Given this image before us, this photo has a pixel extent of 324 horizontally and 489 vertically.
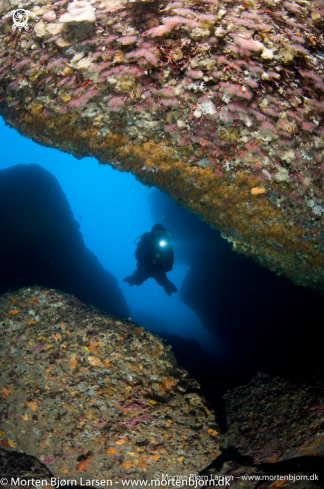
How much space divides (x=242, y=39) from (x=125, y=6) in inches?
42.5

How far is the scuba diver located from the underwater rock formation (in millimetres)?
2008

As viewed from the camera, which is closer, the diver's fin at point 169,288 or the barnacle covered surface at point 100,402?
the barnacle covered surface at point 100,402


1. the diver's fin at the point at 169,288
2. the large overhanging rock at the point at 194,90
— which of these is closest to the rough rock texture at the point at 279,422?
the large overhanging rock at the point at 194,90

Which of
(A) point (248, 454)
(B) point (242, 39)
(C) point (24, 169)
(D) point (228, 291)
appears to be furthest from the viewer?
(C) point (24, 169)

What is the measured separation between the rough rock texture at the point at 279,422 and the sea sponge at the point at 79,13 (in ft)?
15.7

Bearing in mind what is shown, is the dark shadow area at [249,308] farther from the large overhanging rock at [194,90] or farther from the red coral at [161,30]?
the red coral at [161,30]

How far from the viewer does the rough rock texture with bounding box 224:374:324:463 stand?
2.94 metres

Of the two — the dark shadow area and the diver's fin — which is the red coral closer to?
the dark shadow area

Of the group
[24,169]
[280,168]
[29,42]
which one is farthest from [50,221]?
[280,168]

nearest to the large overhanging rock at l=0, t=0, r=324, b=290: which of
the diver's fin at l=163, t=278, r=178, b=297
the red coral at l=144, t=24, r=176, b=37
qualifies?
the red coral at l=144, t=24, r=176, b=37

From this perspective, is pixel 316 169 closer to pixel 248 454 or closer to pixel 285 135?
pixel 285 135

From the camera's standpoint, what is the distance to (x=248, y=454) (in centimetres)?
332

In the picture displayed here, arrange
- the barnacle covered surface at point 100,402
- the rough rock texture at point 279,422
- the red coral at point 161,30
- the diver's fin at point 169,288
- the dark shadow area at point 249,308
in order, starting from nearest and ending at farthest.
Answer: the red coral at point 161,30
the barnacle covered surface at point 100,402
the rough rock texture at point 279,422
the dark shadow area at point 249,308
the diver's fin at point 169,288

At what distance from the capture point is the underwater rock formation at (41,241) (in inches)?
301
